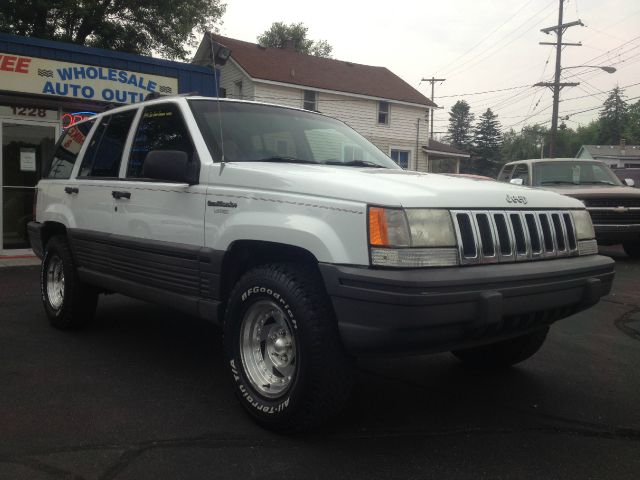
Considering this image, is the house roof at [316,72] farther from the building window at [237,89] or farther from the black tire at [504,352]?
the black tire at [504,352]

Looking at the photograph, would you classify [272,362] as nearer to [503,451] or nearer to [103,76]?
[503,451]

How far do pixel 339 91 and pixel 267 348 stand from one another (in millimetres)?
25510

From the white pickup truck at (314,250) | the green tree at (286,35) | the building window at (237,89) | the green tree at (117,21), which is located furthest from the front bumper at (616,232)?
the green tree at (286,35)

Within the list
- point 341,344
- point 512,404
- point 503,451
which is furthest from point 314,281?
point 512,404

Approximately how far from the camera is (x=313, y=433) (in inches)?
125

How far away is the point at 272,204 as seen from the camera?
3.22 metres

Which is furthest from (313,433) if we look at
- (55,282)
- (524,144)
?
(524,144)

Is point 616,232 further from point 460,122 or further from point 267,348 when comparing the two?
point 460,122

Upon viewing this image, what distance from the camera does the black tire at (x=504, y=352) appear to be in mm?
4152

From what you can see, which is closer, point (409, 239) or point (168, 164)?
point (409, 239)

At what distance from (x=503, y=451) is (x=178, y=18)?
23.9 metres

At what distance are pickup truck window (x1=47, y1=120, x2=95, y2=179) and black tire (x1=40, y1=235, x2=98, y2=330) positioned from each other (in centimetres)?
65

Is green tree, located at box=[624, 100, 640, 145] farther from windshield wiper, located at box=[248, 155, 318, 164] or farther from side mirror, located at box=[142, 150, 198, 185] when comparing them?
side mirror, located at box=[142, 150, 198, 185]

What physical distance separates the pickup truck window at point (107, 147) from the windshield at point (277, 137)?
3.13 ft
